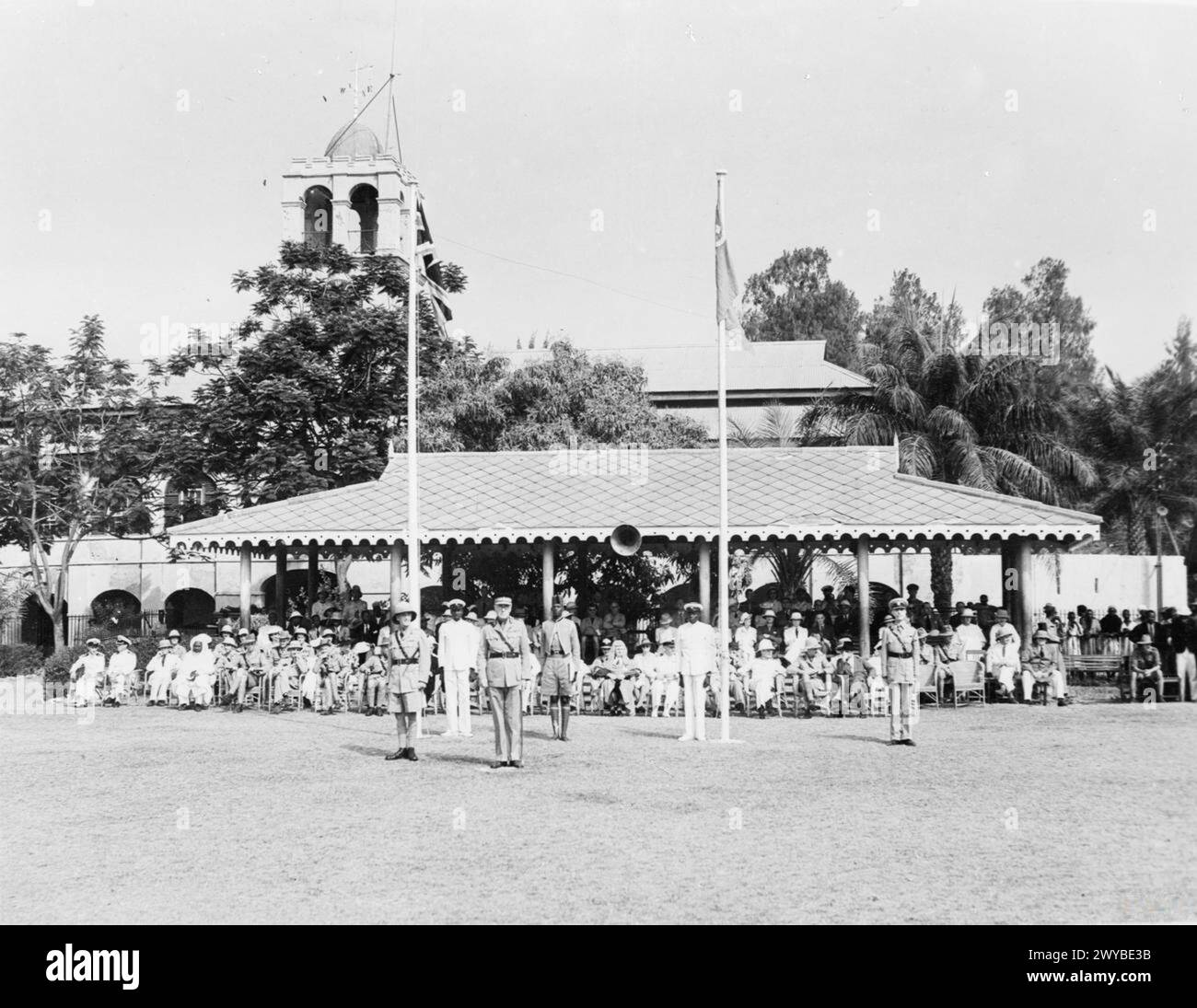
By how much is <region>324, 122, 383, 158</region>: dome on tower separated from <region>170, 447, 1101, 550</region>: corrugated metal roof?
24.6 meters

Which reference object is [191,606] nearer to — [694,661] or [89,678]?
[89,678]

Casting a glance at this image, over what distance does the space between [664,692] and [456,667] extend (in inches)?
149

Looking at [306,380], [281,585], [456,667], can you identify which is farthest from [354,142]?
[456,667]

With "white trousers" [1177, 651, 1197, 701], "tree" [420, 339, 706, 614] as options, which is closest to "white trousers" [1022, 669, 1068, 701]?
"white trousers" [1177, 651, 1197, 701]

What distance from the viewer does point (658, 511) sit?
20.0 m

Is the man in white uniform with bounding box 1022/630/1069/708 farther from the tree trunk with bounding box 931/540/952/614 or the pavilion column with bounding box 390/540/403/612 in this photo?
the pavilion column with bounding box 390/540/403/612

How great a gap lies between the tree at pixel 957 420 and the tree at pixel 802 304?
2320 cm

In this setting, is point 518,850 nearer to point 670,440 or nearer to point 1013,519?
point 1013,519

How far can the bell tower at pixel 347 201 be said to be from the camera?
4125 cm

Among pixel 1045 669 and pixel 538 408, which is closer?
pixel 1045 669

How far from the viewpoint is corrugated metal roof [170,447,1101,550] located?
19.3 meters

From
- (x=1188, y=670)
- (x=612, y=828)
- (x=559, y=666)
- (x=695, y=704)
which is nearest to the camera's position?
(x=612, y=828)

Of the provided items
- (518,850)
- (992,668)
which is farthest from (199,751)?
(992,668)

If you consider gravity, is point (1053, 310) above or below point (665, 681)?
above
